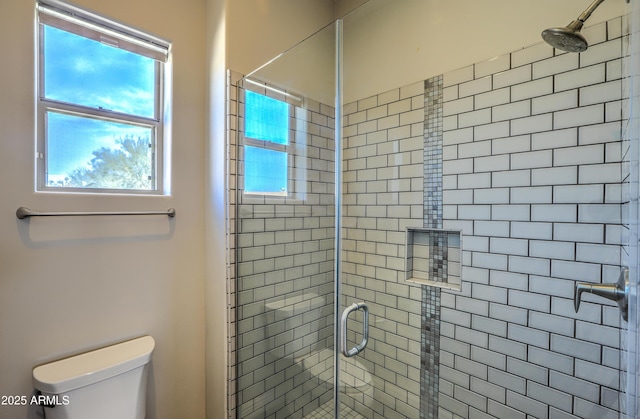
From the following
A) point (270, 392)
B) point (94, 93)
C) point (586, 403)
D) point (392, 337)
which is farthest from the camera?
point (392, 337)

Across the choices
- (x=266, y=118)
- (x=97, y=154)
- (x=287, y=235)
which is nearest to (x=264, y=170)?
(x=266, y=118)

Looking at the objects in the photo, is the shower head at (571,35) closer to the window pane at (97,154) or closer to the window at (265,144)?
the window at (265,144)

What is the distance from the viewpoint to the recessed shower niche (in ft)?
5.57

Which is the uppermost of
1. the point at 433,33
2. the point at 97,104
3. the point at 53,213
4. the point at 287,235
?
the point at 433,33

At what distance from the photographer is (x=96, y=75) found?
1.42m

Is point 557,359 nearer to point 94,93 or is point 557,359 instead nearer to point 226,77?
point 226,77

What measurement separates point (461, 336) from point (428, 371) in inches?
12.8

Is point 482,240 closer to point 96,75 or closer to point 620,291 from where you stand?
point 620,291

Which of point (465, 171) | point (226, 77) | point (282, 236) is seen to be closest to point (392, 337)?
point (282, 236)

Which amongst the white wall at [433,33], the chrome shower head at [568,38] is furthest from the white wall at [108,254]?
the chrome shower head at [568,38]

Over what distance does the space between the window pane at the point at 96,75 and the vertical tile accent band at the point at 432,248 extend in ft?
5.32

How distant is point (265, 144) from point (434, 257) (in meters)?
1.26

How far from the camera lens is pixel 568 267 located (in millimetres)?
1315

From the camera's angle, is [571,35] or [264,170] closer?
[571,35]
